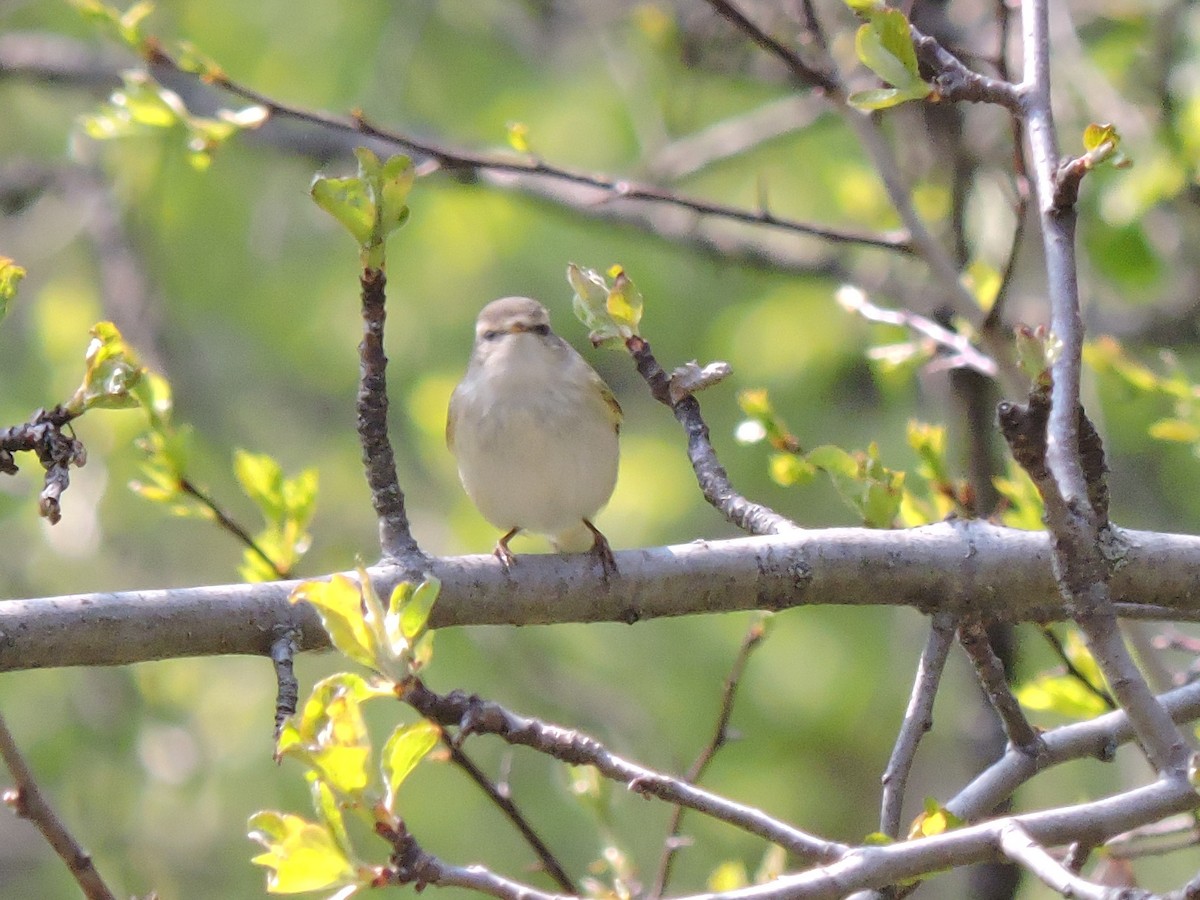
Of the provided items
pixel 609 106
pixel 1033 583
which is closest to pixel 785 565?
pixel 1033 583

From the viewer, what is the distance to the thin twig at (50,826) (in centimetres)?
179

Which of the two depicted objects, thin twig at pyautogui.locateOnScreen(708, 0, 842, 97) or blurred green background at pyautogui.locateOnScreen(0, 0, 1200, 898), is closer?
thin twig at pyautogui.locateOnScreen(708, 0, 842, 97)

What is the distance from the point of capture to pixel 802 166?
23.9 feet

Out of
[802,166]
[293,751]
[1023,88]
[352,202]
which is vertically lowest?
[293,751]

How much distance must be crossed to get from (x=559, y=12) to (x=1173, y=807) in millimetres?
5653

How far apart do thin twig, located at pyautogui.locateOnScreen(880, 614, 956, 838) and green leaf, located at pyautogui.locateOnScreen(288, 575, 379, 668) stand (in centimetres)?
94

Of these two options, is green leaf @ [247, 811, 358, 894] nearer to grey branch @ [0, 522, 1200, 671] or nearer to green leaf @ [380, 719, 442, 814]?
green leaf @ [380, 719, 442, 814]

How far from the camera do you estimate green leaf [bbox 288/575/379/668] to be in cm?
179

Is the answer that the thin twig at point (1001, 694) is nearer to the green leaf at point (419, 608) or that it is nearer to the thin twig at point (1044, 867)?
the thin twig at point (1044, 867)

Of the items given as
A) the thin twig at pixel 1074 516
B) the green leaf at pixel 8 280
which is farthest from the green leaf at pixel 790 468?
the green leaf at pixel 8 280

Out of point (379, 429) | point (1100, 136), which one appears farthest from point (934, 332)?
point (379, 429)

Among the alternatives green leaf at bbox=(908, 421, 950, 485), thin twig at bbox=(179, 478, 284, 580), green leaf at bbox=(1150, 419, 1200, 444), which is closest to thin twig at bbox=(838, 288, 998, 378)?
green leaf at bbox=(908, 421, 950, 485)

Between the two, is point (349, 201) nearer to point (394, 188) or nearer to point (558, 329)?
point (394, 188)

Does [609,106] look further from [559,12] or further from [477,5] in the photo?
[477,5]
